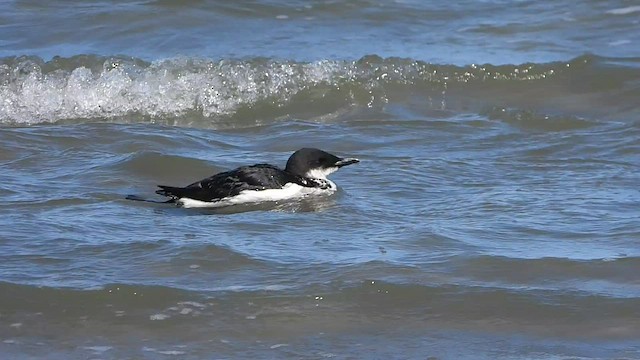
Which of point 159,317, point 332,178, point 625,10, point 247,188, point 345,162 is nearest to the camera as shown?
point 159,317

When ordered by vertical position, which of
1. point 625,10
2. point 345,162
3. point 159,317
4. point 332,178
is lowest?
point 159,317

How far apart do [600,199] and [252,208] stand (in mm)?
2390

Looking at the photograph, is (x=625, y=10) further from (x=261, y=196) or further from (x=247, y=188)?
(x=247, y=188)

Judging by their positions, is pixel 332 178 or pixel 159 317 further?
pixel 332 178

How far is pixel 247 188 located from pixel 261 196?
0.14m

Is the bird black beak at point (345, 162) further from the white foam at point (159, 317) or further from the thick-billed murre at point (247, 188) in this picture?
the white foam at point (159, 317)

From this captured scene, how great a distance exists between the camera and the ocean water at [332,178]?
265 inches

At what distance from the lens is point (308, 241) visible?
8.11 meters

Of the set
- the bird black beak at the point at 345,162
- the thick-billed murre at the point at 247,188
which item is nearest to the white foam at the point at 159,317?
the thick-billed murre at the point at 247,188

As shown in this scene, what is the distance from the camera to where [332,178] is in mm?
10430

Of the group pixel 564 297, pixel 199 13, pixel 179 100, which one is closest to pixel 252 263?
pixel 564 297

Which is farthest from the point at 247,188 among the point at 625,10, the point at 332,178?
the point at 625,10

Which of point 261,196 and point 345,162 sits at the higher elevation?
point 345,162

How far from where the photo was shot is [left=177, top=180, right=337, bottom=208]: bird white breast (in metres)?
9.25
